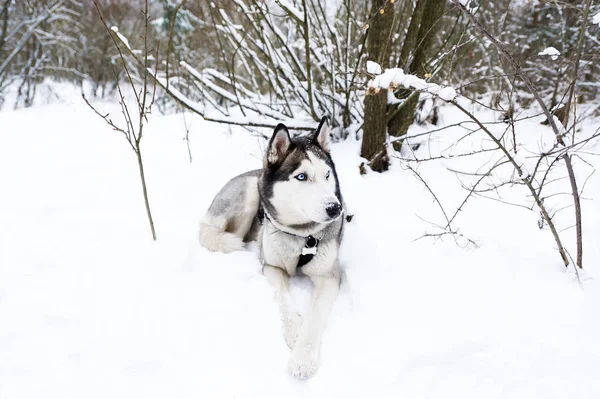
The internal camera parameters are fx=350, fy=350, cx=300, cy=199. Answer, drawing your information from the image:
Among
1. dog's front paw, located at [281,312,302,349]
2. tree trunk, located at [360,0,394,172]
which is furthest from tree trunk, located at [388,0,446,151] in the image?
dog's front paw, located at [281,312,302,349]

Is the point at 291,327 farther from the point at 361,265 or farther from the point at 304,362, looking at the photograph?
the point at 361,265

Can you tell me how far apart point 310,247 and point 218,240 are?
2.79 ft

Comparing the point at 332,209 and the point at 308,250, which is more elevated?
the point at 332,209

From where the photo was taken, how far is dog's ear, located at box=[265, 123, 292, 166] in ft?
8.22

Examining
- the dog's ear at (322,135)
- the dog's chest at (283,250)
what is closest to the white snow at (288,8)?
the dog's ear at (322,135)

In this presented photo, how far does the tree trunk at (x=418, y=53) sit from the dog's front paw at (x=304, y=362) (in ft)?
8.96

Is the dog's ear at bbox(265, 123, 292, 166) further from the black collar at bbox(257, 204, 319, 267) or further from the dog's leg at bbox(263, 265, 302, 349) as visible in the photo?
the dog's leg at bbox(263, 265, 302, 349)

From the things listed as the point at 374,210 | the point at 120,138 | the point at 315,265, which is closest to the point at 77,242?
the point at 315,265

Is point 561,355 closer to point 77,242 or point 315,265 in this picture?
point 315,265

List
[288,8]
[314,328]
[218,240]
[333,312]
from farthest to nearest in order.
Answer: [288,8], [218,240], [333,312], [314,328]

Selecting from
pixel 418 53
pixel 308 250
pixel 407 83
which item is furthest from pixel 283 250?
pixel 418 53

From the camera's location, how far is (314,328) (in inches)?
82.7

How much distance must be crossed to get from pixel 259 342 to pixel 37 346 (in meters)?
1.22

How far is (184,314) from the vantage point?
88.0 inches
